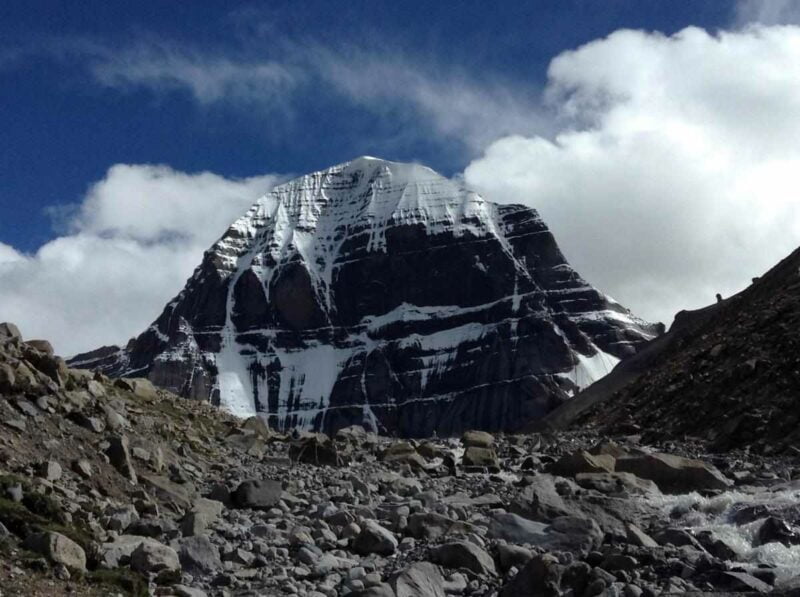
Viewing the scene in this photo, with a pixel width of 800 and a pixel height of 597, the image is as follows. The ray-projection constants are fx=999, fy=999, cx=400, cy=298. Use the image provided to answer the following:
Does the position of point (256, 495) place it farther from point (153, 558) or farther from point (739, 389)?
point (739, 389)

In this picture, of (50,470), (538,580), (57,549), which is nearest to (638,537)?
(538,580)

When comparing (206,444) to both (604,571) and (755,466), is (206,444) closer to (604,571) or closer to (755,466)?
(755,466)

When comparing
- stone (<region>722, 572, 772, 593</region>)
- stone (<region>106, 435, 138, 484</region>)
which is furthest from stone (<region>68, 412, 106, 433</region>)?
stone (<region>722, 572, 772, 593</region>)

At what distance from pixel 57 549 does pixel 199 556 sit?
319 cm

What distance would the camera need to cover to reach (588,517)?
878 inches

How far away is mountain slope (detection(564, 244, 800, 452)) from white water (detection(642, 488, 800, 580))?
9.88 metres

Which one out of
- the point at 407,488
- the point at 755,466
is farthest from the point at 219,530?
the point at 755,466

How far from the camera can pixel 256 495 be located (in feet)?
83.7

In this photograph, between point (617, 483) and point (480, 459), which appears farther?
point (480, 459)

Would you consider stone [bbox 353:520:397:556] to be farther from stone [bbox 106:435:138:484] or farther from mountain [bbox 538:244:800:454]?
mountain [bbox 538:244:800:454]

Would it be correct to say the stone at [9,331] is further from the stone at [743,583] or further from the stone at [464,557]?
the stone at [743,583]

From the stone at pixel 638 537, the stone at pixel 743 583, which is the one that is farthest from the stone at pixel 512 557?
the stone at pixel 743 583

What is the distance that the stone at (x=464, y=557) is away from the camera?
1922cm

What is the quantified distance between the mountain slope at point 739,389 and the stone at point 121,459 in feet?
72.7
